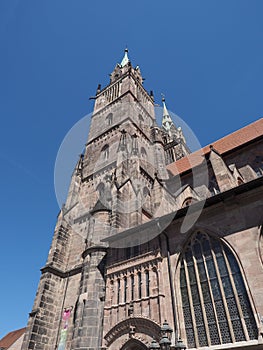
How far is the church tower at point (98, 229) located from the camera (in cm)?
1048

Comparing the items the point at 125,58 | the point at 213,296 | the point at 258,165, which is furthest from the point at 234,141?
the point at 125,58

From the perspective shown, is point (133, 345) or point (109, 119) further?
point (109, 119)

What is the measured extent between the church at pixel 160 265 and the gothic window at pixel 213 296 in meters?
0.03

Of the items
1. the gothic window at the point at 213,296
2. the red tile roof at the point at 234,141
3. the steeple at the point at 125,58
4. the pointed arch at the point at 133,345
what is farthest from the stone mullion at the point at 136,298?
the steeple at the point at 125,58

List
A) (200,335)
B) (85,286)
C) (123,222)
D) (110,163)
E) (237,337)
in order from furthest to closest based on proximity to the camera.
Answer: (110,163) → (123,222) → (85,286) → (200,335) → (237,337)

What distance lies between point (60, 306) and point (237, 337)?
10160 millimetres

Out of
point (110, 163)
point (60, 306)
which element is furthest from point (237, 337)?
point (110, 163)

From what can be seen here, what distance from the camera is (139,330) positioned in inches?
346

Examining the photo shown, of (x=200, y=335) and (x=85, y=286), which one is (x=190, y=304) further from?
(x=85, y=286)

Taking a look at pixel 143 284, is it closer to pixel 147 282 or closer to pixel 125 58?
pixel 147 282

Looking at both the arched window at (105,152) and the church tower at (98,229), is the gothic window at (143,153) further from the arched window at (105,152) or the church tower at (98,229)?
the arched window at (105,152)

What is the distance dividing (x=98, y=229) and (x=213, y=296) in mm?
6807

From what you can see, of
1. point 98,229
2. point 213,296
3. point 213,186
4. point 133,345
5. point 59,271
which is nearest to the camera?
point 213,296

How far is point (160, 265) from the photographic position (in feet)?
30.9
